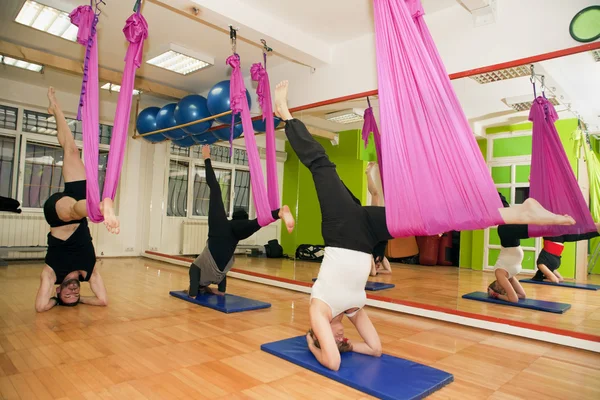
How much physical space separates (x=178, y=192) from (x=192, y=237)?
2.93ft

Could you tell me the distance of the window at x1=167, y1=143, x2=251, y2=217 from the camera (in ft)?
23.4

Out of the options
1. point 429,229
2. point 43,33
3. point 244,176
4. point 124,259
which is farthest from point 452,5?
point 124,259

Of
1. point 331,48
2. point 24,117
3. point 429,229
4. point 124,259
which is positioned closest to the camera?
point 429,229

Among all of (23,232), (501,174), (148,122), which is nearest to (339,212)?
(501,174)

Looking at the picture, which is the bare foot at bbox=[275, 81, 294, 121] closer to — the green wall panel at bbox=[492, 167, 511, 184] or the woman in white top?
the woman in white top

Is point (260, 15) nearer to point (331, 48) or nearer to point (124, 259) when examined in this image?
point (331, 48)

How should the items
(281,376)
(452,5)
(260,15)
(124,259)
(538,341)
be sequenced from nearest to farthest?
(281,376) < (538,341) < (452,5) < (260,15) < (124,259)

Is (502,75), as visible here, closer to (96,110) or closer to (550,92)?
(550,92)

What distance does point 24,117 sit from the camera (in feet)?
21.4

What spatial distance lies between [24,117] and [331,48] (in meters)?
5.22

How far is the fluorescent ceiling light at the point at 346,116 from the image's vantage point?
4727mm

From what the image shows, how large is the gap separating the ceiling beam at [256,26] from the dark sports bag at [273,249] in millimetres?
3262

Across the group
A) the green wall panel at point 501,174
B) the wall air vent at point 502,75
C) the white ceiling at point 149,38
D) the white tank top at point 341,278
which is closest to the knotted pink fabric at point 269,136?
the white ceiling at point 149,38

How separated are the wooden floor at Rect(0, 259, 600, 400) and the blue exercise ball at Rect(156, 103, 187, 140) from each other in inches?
119
